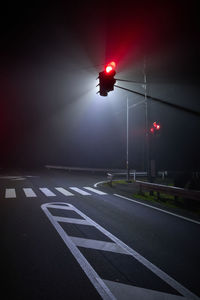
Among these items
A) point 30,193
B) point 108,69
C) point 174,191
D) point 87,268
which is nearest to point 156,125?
point 174,191

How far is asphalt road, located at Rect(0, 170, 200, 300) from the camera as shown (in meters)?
2.95

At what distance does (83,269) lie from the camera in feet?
11.4

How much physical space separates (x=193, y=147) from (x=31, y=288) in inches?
2230

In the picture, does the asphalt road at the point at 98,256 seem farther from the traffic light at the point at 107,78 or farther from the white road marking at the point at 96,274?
the traffic light at the point at 107,78

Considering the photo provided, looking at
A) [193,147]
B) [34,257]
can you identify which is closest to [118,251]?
[34,257]

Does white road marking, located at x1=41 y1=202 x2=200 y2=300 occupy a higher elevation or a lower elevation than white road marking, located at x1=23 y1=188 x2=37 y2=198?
higher

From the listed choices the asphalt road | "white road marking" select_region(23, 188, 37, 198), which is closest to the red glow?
the asphalt road

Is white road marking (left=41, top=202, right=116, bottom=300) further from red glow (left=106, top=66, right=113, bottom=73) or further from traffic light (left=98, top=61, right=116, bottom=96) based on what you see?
red glow (left=106, top=66, right=113, bottom=73)

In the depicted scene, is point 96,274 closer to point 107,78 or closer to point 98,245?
point 98,245

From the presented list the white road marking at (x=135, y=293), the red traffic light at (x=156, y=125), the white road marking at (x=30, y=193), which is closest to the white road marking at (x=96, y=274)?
the white road marking at (x=135, y=293)

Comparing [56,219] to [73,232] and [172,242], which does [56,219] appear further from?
[172,242]

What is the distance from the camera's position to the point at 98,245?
4.45 m

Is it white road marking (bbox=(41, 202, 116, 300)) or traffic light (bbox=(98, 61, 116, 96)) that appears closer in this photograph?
white road marking (bbox=(41, 202, 116, 300))

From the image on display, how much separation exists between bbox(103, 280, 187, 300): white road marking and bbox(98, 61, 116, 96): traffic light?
20.0 feet
